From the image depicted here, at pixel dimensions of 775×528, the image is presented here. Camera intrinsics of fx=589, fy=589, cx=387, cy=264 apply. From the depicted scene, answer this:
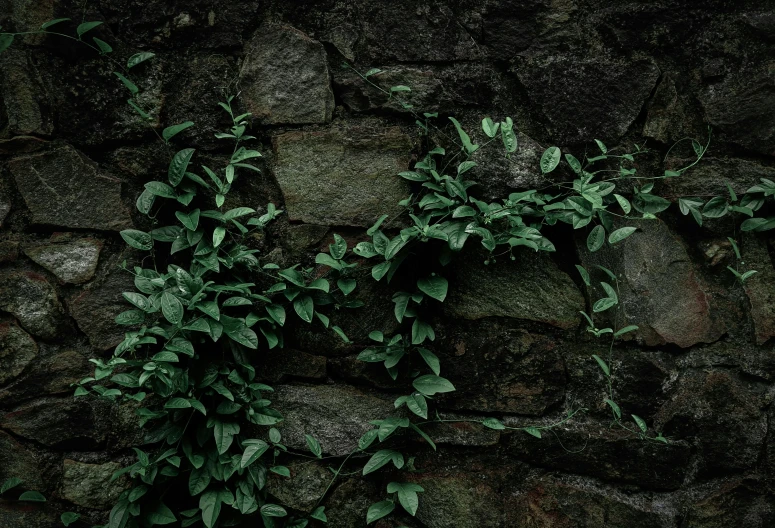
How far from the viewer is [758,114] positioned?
1.35m

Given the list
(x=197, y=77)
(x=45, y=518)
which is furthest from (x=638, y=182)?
(x=45, y=518)

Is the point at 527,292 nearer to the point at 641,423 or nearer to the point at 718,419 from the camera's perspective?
the point at 641,423

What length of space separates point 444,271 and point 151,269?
2.36ft

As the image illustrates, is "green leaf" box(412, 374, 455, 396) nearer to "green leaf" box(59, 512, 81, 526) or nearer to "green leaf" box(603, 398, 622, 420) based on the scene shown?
"green leaf" box(603, 398, 622, 420)

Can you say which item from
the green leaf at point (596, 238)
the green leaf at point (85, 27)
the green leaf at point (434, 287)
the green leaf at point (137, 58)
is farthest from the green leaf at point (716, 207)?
the green leaf at point (85, 27)

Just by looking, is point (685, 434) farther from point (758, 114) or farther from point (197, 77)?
point (197, 77)

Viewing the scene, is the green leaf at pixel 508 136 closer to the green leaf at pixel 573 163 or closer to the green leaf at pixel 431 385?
the green leaf at pixel 573 163

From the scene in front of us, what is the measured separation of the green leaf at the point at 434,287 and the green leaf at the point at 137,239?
2.14 feet

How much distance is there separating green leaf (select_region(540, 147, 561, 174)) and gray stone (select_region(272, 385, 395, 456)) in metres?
0.67

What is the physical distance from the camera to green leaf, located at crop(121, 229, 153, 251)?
139 cm

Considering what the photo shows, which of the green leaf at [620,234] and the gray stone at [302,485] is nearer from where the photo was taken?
the green leaf at [620,234]

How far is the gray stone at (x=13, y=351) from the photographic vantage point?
A: 1397 mm

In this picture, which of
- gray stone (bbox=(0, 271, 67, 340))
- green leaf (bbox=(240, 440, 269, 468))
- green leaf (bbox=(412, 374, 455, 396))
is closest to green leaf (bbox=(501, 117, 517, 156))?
green leaf (bbox=(412, 374, 455, 396))

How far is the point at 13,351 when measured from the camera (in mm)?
1402
